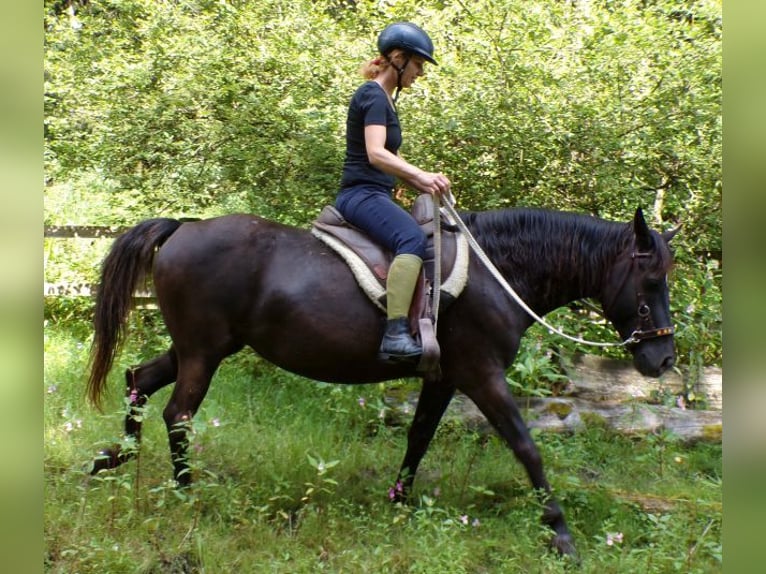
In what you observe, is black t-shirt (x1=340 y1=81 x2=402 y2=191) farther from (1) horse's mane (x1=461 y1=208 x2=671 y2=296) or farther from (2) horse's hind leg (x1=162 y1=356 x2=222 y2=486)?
(2) horse's hind leg (x1=162 y1=356 x2=222 y2=486)

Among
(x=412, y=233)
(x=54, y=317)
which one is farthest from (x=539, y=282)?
(x=54, y=317)

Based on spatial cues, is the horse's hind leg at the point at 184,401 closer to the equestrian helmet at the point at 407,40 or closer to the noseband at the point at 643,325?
the equestrian helmet at the point at 407,40

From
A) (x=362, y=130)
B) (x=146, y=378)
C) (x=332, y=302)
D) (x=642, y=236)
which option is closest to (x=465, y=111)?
(x=362, y=130)

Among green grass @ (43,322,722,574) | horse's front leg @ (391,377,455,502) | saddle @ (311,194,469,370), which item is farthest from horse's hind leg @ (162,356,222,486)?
horse's front leg @ (391,377,455,502)

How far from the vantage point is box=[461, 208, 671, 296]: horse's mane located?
4492 mm

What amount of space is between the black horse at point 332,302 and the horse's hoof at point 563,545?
1.10 ft

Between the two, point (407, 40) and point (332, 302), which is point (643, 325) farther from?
point (407, 40)

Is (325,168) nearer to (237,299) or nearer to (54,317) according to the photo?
(237,299)

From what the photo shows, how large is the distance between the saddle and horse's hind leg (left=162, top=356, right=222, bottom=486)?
107 centimetres

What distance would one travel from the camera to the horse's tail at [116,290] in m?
4.45

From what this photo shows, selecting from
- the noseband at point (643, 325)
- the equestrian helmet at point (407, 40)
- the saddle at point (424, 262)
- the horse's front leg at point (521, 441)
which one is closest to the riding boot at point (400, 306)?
the saddle at point (424, 262)

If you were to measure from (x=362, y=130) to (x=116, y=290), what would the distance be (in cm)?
186

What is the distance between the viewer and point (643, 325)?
4348 mm
